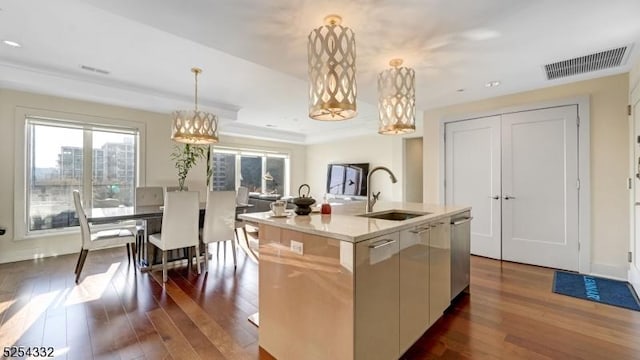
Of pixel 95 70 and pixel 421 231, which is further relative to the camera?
pixel 95 70

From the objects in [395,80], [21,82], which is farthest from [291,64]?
[21,82]

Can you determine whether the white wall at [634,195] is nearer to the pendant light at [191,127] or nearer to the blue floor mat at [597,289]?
the blue floor mat at [597,289]

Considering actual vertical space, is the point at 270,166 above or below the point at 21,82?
below

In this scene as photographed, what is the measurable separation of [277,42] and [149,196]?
3229 millimetres

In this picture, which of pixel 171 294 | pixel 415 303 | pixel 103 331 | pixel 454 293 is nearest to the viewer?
pixel 415 303

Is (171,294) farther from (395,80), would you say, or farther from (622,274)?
(622,274)

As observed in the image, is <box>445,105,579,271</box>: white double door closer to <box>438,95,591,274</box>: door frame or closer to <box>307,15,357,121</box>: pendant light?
<box>438,95,591,274</box>: door frame

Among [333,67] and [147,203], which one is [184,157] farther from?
[333,67]

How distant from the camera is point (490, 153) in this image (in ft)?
13.0

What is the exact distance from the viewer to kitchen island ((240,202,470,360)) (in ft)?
4.48

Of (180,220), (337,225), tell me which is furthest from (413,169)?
(337,225)

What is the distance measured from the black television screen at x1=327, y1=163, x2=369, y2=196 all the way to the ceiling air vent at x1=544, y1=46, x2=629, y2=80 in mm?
4326

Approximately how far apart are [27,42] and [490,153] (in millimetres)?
5616

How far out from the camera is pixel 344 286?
1358 millimetres
